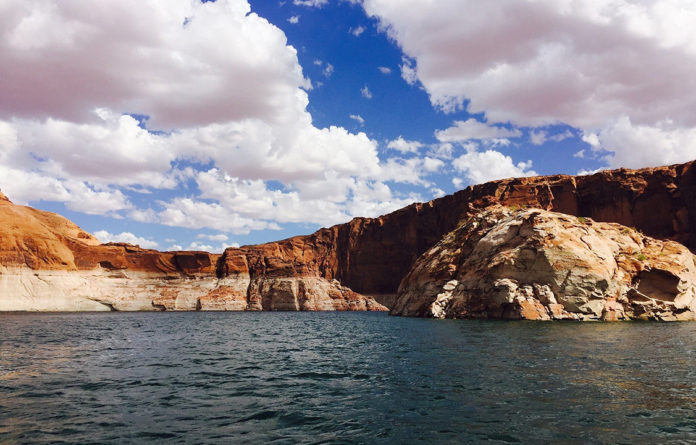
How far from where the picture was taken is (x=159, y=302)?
121 metres

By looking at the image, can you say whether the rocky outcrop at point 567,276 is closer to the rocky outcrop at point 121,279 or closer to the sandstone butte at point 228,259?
the sandstone butte at point 228,259

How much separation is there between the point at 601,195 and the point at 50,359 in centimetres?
13461

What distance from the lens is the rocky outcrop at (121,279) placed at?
312 ft

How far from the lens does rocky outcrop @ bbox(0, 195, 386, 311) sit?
3743 inches

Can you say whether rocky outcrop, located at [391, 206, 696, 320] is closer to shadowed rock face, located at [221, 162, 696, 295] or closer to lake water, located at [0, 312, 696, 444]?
lake water, located at [0, 312, 696, 444]

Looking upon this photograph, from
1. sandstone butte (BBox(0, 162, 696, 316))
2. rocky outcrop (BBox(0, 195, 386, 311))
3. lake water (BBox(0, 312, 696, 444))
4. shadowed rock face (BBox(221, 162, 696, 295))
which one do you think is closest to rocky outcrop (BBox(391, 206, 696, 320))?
lake water (BBox(0, 312, 696, 444))

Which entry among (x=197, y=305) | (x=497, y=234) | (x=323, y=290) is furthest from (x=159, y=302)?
(x=497, y=234)

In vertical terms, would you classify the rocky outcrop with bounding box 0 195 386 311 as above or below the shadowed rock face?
below

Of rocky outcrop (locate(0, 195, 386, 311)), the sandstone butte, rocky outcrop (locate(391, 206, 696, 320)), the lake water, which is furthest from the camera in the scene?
the sandstone butte

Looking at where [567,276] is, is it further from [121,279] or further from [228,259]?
[121,279]

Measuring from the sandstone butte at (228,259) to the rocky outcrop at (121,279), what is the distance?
256 mm

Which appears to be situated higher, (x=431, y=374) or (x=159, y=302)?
(x=431, y=374)

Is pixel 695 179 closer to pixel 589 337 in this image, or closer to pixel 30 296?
pixel 589 337

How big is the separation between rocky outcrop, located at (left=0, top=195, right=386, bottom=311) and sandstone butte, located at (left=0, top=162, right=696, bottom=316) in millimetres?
256
